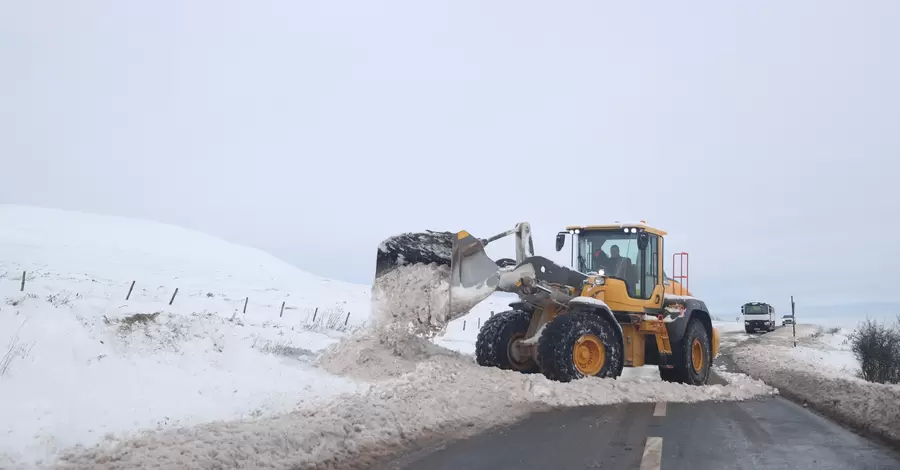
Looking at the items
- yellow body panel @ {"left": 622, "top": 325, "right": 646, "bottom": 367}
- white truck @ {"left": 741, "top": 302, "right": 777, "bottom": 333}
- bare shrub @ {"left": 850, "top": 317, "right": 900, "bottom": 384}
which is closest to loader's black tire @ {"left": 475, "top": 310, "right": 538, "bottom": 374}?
yellow body panel @ {"left": 622, "top": 325, "right": 646, "bottom": 367}

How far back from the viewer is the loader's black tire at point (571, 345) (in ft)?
33.2

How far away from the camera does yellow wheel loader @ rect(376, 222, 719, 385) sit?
10617mm

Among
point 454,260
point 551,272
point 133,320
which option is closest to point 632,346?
point 551,272

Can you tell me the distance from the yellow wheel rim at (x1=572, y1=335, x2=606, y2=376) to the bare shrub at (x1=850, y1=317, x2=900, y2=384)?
613 inches

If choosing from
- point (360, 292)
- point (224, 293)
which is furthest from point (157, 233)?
point (224, 293)

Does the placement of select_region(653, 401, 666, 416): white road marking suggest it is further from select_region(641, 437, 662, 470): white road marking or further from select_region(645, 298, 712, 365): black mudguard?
select_region(645, 298, 712, 365): black mudguard

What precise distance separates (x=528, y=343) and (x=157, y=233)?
59.7m

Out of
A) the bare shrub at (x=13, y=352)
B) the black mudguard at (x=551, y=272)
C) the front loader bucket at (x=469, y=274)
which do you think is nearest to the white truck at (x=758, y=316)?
the black mudguard at (x=551, y=272)

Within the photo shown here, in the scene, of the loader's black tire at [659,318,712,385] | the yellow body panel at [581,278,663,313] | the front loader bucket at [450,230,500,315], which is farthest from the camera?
the loader's black tire at [659,318,712,385]

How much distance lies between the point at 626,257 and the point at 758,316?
41901 millimetres

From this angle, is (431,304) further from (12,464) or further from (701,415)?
(12,464)

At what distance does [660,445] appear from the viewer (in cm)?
609

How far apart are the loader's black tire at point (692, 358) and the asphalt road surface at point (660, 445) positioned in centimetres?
348

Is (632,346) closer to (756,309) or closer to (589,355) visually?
(589,355)
